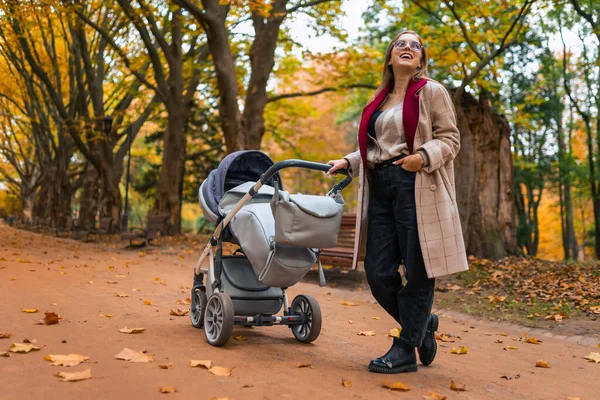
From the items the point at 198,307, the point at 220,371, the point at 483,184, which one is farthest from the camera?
the point at 483,184

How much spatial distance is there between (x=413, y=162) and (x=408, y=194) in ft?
0.82

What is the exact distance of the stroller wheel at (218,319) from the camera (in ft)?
15.9

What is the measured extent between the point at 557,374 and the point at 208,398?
285 centimetres

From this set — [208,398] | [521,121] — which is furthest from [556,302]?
[521,121]

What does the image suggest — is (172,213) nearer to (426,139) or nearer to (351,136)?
(426,139)

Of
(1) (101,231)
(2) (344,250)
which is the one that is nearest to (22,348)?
(2) (344,250)

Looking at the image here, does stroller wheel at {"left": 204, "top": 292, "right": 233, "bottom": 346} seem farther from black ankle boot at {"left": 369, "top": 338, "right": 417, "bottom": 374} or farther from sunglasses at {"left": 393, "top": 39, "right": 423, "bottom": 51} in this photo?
sunglasses at {"left": 393, "top": 39, "right": 423, "bottom": 51}

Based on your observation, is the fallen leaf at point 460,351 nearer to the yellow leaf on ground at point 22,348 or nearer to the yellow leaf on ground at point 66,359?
the yellow leaf on ground at point 66,359

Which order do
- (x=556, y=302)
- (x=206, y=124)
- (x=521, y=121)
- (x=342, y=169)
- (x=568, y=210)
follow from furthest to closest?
(x=206, y=124), (x=568, y=210), (x=521, y=121), (x=556, y=302), (x=342, y=169)

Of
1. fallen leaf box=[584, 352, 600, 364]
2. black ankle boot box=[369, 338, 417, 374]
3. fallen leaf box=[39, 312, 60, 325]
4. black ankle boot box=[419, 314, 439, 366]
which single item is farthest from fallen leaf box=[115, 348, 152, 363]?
fallen leaf box=[584, 352, 600, 364]

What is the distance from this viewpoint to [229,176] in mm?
5883

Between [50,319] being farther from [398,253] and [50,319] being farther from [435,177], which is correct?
[435,177]

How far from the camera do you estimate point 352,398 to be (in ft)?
12.0

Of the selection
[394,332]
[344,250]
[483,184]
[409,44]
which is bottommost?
[394,332]
